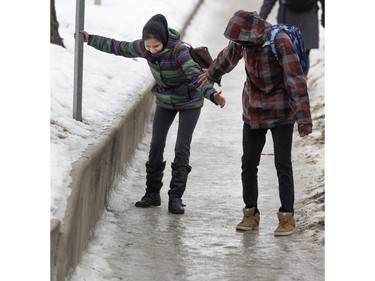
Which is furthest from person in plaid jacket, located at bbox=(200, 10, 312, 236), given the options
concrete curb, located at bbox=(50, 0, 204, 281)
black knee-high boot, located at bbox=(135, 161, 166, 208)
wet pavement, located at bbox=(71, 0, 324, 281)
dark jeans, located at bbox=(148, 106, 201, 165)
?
concrete curb, located at bbox=(50, 0, 204, 281)

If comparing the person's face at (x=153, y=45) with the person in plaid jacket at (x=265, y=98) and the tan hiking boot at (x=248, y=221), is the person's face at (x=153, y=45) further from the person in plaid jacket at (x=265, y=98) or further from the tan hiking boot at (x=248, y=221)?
the tan hiking boot at (x=248, y=221)

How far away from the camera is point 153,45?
24.6ft

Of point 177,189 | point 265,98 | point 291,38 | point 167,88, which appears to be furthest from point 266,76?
point 177,189

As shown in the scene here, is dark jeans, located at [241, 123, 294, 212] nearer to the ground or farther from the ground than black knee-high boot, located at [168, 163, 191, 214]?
farther from the ground

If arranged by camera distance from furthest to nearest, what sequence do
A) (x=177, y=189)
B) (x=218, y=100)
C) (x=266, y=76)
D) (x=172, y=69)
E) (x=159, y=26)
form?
(x=177, y=189), (x=172, y=69), (x=159, y=26), (x=218, y=100), (x=266, y=76)

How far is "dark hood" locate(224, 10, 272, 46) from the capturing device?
6930 mm

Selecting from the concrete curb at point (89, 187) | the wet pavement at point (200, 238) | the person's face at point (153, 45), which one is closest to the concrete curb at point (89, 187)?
the concrete curb at point (89, 187)

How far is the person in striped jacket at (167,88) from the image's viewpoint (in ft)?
24.6

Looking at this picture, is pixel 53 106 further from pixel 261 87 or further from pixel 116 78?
pixel 116 78

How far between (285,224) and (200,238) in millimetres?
568

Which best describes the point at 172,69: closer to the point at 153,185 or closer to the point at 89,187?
the point at 153,185

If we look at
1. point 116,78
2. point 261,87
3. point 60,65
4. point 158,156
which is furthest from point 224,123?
point 261,87

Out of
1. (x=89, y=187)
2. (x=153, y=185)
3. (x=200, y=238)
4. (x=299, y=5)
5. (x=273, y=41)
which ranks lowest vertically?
(x=200, y=238)

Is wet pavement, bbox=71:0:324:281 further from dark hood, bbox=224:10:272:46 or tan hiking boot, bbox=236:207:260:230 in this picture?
dark hood, bbox=224:10:272:46
